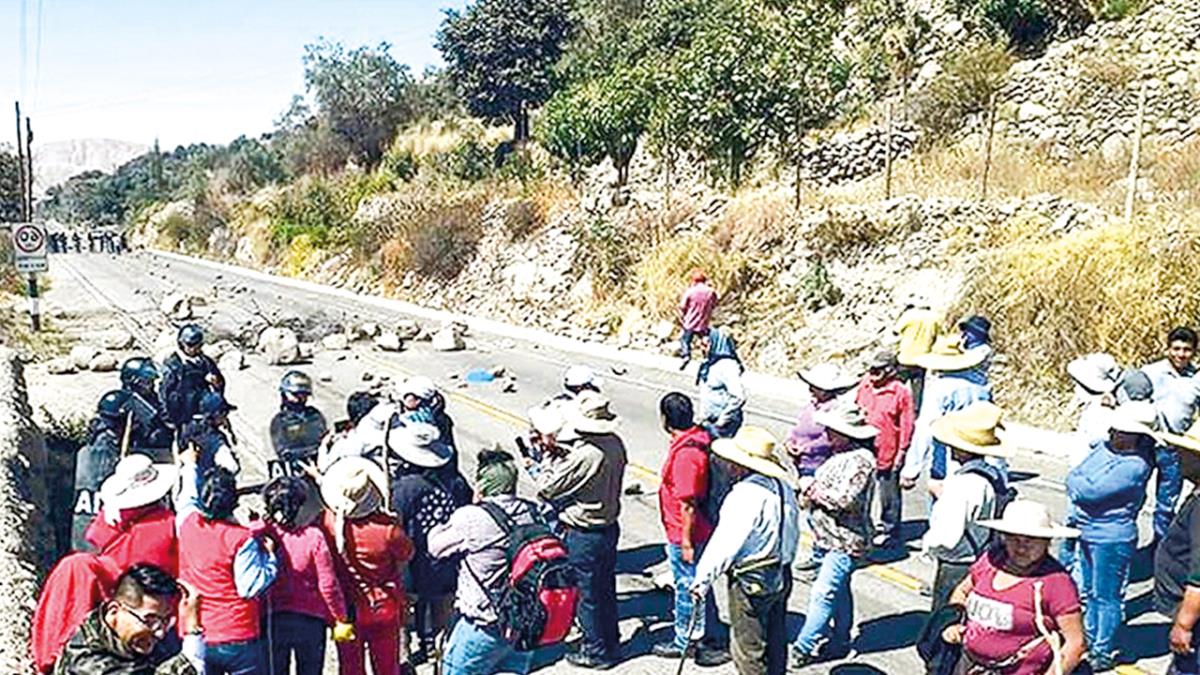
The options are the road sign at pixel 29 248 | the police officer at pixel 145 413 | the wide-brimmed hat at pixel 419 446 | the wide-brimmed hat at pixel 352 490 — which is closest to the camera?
the wide-brimmed hat at pixel 352 490

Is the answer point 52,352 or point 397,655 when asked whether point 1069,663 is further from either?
point 52,352

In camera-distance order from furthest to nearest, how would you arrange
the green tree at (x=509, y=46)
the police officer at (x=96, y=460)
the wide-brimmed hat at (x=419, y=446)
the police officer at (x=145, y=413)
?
the green tree at (x=509, y=46) < the police officer at (x=145, y=413) < the police officer at (x=96, y=460) < the wide-brimmed hat at (x=419, y=446)

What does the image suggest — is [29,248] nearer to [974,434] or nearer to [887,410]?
[887,410]

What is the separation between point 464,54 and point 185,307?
2162 cm

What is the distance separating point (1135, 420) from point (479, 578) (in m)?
4.01

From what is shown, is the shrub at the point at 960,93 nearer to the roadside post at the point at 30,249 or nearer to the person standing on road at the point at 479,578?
the roadside post at the point at 30,249

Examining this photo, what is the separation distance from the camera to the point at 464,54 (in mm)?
48344

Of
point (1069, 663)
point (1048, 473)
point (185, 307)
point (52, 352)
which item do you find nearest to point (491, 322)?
point (185, 307)

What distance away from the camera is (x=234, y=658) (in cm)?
555

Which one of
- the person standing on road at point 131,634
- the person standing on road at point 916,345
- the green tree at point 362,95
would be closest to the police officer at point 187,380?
the person standing on road at point 131,634

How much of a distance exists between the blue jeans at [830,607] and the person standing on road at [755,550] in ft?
2.76

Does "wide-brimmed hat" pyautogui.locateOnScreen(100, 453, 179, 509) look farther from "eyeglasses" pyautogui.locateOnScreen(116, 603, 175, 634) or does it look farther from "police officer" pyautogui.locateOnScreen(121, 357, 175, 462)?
"police officer" pyautogui.locateOnScreen(121, 357, 175, 462)

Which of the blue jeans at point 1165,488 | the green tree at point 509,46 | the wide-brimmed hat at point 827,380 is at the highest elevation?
the green tree at point 509,46

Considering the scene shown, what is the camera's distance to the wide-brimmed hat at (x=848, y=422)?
7016 mm
